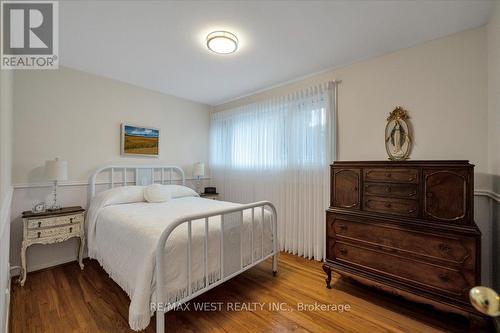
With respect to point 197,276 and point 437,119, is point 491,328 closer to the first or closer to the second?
point 437,119

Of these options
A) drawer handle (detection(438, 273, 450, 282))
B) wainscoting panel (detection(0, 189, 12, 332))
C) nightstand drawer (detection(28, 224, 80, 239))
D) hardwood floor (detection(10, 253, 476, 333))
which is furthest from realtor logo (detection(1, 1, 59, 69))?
drawer handle (detection(438, 273, 450, 282))

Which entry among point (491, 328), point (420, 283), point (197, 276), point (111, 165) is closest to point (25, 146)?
point (111, 165)

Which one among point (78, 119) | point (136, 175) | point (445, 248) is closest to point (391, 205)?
point (445, 248)

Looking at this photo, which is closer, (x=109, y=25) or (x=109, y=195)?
(x=109, y=25)

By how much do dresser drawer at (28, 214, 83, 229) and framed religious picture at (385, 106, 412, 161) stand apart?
3694mm

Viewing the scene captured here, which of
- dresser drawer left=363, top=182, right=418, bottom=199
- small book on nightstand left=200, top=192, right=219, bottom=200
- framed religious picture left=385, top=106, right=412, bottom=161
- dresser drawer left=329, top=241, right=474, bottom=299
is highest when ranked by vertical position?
framed religious picture left=385, top=106, right=412, bottom=161

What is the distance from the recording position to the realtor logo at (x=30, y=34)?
176 cm

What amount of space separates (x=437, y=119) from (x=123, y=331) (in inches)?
133

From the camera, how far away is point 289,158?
3258mm

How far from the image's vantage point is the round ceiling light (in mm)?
2111

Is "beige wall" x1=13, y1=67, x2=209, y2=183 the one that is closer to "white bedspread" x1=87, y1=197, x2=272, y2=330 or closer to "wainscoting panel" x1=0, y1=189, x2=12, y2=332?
"white bedspread" x1=87, y1=197, x2=272, y2=330

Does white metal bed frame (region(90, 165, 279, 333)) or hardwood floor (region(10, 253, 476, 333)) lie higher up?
white metal bed frame (region(90, 165, 279, 333))

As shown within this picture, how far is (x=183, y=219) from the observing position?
5.37 ft

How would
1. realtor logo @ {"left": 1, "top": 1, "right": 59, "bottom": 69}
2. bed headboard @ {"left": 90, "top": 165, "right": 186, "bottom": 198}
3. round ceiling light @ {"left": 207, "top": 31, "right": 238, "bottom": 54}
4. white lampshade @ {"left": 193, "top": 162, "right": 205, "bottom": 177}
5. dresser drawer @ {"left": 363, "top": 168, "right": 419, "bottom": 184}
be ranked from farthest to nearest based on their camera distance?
white lampshade @ {"left": 193, "top": 162, "right": 205, "bottom": 177} → bed headboard @ {"left": 90, "top": 165, "right": 186, "bottom": 198} → round ceiling light @ {"left": 207, "top": 31, "right": 238, "bottom": 54} → dresser drawer @ {"left": 363, "top": 168, "right": 419, "bottom": 184} → realtor logo @ {"left": 1, "top": 1, "right": 59, "bottom": 69}
